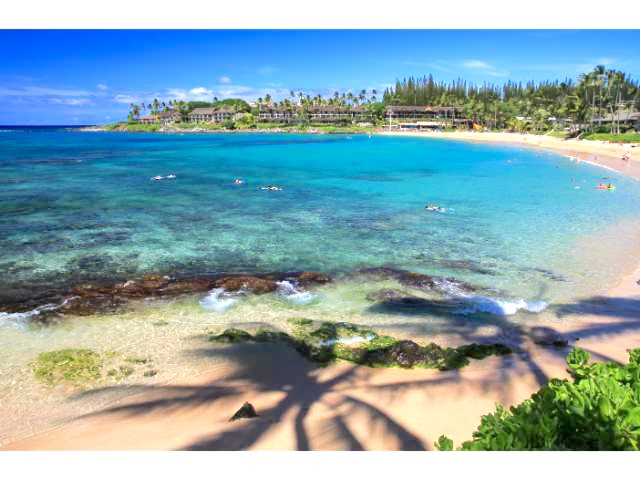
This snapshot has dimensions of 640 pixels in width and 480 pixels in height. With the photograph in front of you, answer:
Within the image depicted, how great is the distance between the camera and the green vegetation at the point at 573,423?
350 centimetres

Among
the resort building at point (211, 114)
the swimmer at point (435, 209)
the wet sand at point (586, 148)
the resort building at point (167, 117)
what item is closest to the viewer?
the swimmer at point (435, 209)

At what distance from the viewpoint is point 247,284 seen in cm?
1470

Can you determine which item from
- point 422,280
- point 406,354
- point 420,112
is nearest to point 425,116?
point 420,112

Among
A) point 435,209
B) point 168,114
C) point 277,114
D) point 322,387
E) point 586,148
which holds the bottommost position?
point 322,387

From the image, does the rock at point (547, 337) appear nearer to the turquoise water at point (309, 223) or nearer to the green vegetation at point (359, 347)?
the green vegetation at point (359, 347)

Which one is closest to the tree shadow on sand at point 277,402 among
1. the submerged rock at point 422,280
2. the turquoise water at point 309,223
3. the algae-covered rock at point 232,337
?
the algae-covered rock at point 232,337

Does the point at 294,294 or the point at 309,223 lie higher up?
the point at 309,223

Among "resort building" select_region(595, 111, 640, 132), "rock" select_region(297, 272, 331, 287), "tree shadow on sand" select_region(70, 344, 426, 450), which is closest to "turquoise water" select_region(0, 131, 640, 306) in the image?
"rock" select_region(297, 272, 331, 287)

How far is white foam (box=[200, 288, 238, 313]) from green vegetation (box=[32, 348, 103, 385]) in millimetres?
3380

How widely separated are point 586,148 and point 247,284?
76.2 m

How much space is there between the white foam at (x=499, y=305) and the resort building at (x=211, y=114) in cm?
18144

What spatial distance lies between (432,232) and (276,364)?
14.6 metres

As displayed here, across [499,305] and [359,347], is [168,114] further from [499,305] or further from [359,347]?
[359,347]
